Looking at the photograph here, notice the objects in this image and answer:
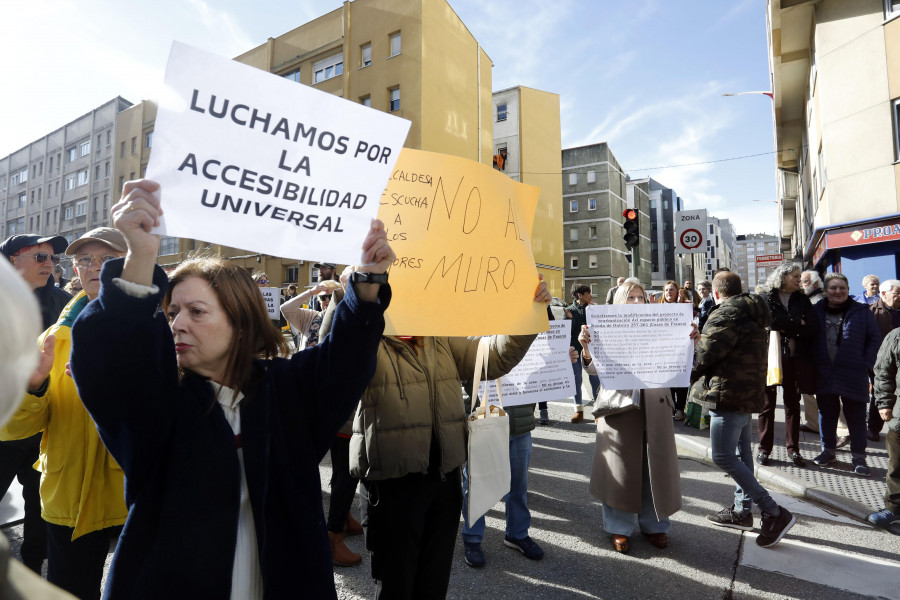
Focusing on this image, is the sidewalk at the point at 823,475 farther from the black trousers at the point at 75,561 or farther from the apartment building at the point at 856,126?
the apartment building at the point at 856,126

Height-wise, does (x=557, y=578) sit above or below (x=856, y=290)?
below

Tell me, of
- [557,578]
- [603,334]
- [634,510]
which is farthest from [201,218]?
[634,510]

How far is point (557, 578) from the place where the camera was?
3.45 m

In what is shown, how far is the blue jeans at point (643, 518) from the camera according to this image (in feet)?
12.7

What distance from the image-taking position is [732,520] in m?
4.21

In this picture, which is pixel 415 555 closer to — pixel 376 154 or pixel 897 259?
pixel 376 154

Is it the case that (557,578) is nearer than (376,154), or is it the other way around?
(376,154)

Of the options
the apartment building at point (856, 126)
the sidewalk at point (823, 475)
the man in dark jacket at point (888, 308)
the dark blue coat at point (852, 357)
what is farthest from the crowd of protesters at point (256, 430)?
the apartment building at point (856, 126)

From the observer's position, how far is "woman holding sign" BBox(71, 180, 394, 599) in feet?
4.20

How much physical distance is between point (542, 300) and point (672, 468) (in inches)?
87.8

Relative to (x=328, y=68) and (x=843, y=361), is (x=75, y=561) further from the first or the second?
(x=328, y=68)

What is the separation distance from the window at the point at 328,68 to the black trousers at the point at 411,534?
2857cm

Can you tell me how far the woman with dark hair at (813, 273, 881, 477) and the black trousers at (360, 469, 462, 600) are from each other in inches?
211

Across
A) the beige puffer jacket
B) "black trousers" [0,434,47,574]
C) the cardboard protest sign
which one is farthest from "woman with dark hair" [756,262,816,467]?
"black trousers" [0,434,47,574]
